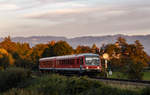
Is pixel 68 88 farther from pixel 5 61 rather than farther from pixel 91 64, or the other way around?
pixel 5 61

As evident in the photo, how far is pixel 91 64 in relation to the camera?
3909cm

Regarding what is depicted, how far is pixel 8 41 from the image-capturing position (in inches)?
4569

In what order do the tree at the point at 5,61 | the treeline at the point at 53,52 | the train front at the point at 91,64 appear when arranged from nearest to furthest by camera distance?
the train front at the point at 91,64 < the tree at the point at 5,61 < the treeline at the point at 53,52

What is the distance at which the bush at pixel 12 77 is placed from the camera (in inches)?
1448

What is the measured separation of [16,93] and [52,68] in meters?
23.1

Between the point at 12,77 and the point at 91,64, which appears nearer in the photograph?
the point at 12,77

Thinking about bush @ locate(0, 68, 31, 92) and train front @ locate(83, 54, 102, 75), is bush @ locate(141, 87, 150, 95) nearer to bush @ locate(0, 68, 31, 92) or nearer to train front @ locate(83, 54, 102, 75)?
train front @ locate(83, 54, 102, 75)

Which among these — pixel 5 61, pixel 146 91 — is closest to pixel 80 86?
pixel 146 91

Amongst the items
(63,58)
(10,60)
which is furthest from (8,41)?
(63,58)

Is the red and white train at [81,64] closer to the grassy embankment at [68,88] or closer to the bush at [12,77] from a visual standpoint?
the bush at [12,77]

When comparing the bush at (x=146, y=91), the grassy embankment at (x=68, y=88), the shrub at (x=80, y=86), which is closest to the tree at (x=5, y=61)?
the grassy embankment at (x=68, y=88)

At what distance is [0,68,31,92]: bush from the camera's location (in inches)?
1448

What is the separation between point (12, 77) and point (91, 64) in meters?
9.45

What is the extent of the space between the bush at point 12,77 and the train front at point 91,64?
736 centimetres
